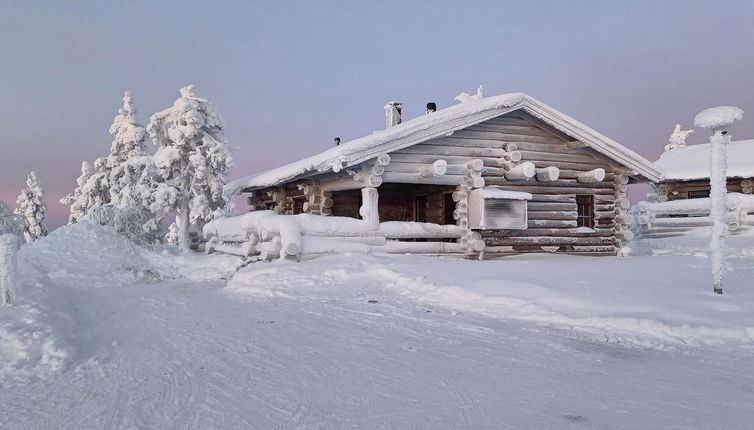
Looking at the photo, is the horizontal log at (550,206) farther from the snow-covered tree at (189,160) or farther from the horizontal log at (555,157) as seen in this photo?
the snow-covered tree at (189,160)

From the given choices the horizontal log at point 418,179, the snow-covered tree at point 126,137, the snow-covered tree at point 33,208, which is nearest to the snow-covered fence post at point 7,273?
the horizontal log at point 418,179

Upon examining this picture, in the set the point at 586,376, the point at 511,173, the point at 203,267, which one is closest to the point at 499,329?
the point at 586,376

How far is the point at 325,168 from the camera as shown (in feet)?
42.4

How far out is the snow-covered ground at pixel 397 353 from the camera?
3.73 m

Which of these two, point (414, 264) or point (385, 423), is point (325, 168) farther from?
point (385, 423)

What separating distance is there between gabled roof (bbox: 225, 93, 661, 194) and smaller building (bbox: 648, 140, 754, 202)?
11.3 meters

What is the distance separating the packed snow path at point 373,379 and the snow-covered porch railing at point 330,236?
4.78 m

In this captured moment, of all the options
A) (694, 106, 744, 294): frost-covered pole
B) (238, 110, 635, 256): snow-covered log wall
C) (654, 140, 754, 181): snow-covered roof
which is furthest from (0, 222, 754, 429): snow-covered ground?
(654, 140, 754, 181): snow-covered roof

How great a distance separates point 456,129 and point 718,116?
698cm

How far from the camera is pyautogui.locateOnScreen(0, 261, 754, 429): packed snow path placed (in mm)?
3627

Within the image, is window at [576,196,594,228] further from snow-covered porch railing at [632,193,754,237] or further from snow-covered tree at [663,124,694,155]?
snow-covered tree at [663,124,694,155]

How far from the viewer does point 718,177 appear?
26.4 ft

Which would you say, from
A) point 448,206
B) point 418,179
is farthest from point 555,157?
point 418,179

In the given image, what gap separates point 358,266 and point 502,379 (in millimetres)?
6700
